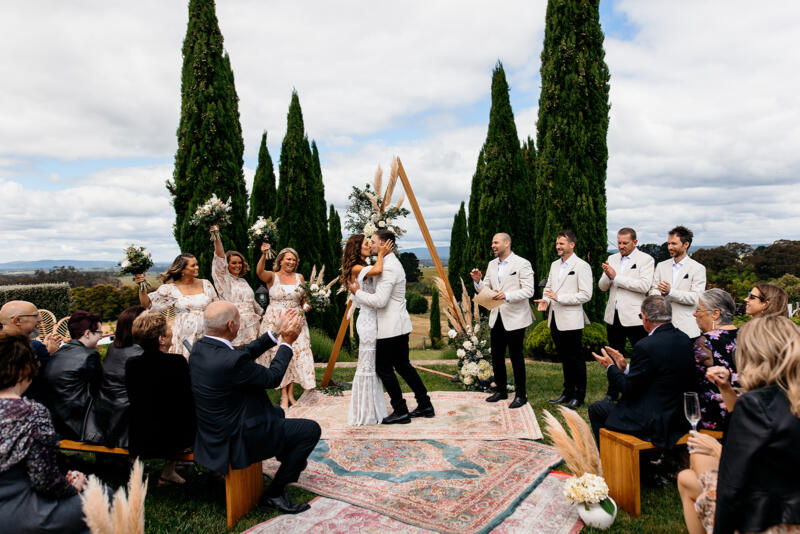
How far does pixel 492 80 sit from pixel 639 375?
12334 millimetres

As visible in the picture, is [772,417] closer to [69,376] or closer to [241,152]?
[69,376]

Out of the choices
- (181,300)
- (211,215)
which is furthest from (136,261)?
(211,215)

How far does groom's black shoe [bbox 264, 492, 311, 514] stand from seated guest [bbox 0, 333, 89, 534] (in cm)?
130

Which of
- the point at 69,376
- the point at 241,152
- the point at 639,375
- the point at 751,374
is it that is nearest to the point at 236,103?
the point at 241,152

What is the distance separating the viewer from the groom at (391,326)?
5.35m

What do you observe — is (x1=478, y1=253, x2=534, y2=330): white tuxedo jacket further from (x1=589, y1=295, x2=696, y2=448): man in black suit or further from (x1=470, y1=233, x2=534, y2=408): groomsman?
(x1=589, y1=295, x2=696, y2=448): man in black suit

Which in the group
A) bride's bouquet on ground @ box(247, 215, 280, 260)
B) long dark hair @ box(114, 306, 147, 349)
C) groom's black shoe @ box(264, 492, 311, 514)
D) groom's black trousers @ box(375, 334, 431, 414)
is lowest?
groom's black shoe @ box(264, 492, 311, 514)

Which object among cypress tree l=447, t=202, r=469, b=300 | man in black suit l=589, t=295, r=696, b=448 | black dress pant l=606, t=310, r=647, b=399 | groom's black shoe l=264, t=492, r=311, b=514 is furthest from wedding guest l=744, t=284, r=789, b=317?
cypress tree l=447, t=202, r=469, b=300

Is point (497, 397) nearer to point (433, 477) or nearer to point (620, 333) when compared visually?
point (620, 333)

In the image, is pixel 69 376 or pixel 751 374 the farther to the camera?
pixel 69 376

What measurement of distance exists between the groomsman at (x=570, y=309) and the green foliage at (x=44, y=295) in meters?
11.1

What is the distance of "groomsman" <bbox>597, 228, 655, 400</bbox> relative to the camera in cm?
582

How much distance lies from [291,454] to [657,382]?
2.66m

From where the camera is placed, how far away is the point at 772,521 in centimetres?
204
